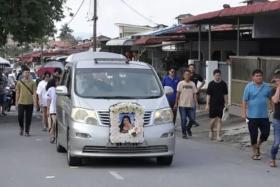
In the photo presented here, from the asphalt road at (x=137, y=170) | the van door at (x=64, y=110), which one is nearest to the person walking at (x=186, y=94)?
the asphalt road at (x=137, y=170)

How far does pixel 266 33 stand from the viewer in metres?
23.2

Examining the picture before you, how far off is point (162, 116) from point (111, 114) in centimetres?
94

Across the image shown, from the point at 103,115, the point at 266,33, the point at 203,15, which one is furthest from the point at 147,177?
the point at 266,33

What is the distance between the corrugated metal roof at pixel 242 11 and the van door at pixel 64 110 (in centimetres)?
606

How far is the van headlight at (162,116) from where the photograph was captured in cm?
1162

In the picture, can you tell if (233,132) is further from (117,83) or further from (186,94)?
(117,83)

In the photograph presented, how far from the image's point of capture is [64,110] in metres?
12.8

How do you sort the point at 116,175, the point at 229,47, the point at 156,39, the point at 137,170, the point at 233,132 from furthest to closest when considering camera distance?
1. the point at 156,39
2. the point at 229,47
3. the point at 233,132
4. the point at 137,170
5. the point at 116,175

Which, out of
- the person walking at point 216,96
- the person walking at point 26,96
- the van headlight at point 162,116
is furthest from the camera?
the person walking at point 26,96

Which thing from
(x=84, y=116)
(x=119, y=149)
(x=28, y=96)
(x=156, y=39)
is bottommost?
(x=119, y=149)

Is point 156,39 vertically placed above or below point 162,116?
above

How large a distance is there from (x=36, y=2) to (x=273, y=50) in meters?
10.5

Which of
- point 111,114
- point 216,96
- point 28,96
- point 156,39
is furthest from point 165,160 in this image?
point 156,39

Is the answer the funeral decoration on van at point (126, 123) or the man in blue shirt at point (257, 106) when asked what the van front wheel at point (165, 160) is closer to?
the funeral decoration on van at point (126, 123)
